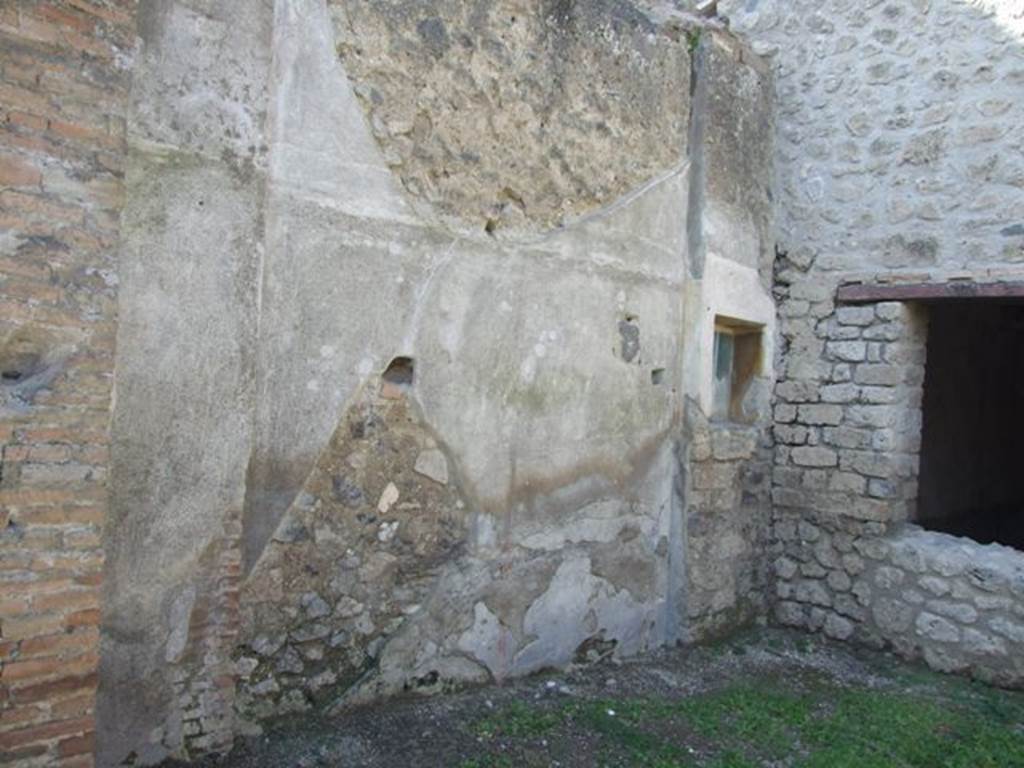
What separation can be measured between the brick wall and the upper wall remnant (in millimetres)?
1144

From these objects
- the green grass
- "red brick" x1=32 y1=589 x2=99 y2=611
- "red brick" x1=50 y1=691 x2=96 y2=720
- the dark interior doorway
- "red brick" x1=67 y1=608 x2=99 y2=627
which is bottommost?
the green grass

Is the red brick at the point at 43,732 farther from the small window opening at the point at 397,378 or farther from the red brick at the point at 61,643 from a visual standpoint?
the small window opening at the point at 397,378

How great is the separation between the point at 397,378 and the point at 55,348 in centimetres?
141

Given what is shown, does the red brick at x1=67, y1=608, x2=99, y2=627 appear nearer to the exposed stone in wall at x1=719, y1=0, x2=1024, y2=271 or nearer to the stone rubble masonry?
the stone rubble masonry

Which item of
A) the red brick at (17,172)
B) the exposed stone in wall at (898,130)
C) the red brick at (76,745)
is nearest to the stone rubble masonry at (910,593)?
the exposed stone in wall at (898,130)

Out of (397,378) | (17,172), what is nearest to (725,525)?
(397,378)

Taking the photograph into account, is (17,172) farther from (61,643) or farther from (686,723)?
(686,723)

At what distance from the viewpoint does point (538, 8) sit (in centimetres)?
400

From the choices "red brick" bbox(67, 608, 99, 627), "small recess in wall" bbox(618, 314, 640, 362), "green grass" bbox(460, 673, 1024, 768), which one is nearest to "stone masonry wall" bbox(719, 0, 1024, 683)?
"green grass" bbox(460, 673, 1024, 768)

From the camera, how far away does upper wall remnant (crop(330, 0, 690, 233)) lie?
3.47 m

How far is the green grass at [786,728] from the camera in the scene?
346cm

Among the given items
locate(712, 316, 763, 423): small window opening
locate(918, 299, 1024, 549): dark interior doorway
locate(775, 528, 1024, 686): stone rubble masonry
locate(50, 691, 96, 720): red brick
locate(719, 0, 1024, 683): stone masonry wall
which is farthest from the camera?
locate(918, 299, 1024, 549): dark interior doorway

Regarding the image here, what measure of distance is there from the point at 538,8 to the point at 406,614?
9.31 ft

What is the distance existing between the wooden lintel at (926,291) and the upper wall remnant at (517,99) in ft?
4.42
